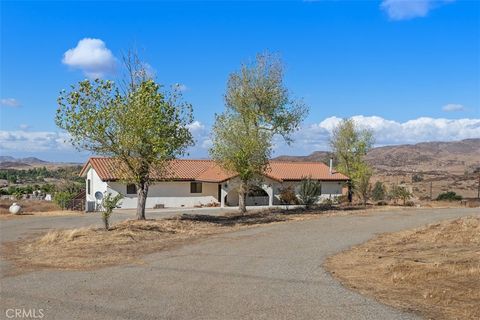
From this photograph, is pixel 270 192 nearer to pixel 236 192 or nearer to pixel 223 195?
pixel 236 192

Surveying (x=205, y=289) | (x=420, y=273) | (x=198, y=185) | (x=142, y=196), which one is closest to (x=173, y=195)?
(x=198, y=185)

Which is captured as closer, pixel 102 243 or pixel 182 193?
pixel 102 243

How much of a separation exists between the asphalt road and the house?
24318 mm

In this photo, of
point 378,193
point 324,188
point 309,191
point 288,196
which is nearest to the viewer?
point 309,191

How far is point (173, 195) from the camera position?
146 feet

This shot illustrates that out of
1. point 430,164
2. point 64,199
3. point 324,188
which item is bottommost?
point 64,199

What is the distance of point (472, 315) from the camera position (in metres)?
8.77

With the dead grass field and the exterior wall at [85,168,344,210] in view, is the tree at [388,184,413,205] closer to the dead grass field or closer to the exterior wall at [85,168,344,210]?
the exterior wall at [85,168,344,210]

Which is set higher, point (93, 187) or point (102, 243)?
point (93, 187)

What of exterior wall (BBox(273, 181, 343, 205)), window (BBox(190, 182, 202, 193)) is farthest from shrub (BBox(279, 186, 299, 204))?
window (BBox(190, 182, 202, 193))

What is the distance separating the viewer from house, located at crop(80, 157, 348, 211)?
41.8 meters

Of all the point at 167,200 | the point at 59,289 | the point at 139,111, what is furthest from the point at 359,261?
the point at 167,200

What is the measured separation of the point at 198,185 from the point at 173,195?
2.72 meters

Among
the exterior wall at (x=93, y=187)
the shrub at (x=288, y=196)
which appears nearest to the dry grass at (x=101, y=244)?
the exterior wall at (x=93, y=187)
